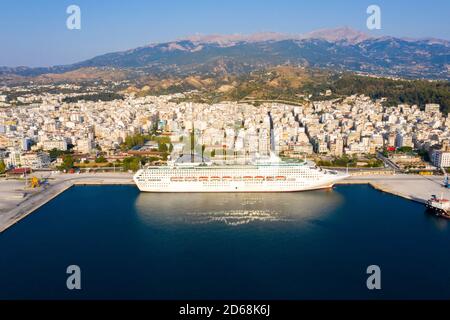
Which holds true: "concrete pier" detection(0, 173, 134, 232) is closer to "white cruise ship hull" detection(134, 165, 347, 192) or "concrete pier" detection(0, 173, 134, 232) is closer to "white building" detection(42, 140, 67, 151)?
"white cruise ship hull" detection(134, 165, 347, 192)

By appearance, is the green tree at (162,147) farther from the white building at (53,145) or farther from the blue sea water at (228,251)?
the blue sea water at (228,251)

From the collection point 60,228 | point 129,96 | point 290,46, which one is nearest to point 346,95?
point 129,96

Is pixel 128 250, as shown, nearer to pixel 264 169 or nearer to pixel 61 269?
pixel 61 269

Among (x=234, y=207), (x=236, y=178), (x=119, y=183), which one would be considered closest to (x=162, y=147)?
(x=119, y=183)

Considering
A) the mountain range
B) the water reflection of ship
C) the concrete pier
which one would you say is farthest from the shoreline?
the mountain range

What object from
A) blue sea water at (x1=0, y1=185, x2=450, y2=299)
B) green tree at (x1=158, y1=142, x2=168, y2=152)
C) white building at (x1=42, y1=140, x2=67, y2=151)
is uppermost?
white building at (x1=42, y1=140, x2=67, y2=151)

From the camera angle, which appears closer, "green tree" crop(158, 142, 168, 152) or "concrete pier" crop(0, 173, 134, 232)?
"concrete pier" crop(0, 173, 134, 232)
